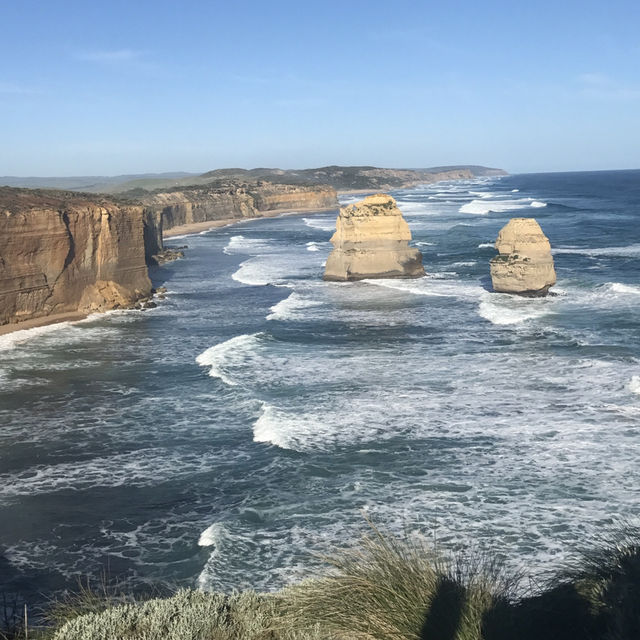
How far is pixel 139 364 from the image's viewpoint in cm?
2852

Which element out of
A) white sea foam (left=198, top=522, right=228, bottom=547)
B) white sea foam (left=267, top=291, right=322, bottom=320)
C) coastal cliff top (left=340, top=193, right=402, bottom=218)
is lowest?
white sea foam (left=198, top=522, right=228, bottom=547)

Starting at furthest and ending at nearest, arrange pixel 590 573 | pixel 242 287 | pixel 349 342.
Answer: pixel 242 287 → pixel 349 342 → pixel 590 573

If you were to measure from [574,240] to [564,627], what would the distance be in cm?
6324

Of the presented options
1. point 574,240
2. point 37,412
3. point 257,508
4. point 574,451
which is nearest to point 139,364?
point 37,412

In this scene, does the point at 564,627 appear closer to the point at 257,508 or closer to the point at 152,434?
the point at 257,508

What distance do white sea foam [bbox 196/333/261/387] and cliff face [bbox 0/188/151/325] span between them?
34.6ft

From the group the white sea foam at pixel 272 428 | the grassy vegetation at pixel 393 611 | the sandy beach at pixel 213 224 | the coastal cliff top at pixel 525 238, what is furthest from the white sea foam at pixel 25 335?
the sandy beach at pixel 213 224

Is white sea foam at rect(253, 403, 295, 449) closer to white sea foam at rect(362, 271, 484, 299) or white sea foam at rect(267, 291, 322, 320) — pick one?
white sea foam at rect(267, 291, 322, 320)

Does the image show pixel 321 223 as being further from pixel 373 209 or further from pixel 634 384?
pixel 634 384

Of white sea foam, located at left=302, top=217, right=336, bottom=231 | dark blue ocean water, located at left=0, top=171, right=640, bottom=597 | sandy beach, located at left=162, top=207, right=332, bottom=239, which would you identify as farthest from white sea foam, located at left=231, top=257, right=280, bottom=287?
sandy beach, located at left=162, top=207, right=332, bottom=239

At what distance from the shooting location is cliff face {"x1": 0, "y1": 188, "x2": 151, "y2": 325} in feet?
116

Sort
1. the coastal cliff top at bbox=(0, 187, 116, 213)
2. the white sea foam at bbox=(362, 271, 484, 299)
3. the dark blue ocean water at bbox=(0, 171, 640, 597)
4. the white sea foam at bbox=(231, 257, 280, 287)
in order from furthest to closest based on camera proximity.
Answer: the white sea foam at bbox=(231, 257, 280, 287), the white sea foam at bbox=(362, 271, 484, 299), the coastal cliff top at bbox=(0, 187, 116, 213), the dark blue ocean water at bbox=(0, 171, 640, 597)

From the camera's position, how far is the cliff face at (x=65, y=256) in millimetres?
35250

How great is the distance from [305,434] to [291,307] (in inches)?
778
